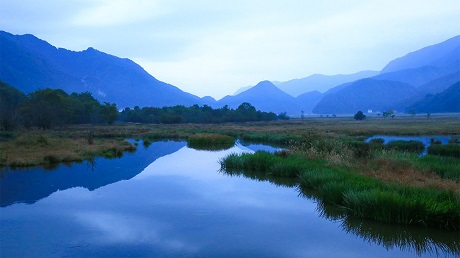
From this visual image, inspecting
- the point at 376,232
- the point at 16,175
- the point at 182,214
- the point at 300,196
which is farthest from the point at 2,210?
the point at 376,232

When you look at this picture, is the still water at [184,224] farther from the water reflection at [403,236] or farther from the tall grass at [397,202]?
the tall grass at [397,202]

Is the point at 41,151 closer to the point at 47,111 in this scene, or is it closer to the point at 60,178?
the point at 60,178

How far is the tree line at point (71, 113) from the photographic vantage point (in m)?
57.3

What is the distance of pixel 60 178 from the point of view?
21516mm

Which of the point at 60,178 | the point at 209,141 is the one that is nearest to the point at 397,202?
the point at 60,178

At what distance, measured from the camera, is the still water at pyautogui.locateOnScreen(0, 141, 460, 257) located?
10.3 meters

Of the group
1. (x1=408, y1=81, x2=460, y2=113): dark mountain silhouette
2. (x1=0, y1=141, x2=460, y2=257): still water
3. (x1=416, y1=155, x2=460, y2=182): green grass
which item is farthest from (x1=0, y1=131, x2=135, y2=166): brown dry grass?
(x1=408, y1=81, x2=460, y2=113): dark mountain silhouette

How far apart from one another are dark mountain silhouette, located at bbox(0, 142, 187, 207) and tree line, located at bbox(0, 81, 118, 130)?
1201 inches

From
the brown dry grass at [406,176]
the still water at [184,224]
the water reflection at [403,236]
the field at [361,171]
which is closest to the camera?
the still water at [184,224]

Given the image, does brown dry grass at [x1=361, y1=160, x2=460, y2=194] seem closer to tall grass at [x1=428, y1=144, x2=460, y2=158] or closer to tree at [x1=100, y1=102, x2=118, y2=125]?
tall grass at [x1=428, y1=144, x2=460, y2=158]

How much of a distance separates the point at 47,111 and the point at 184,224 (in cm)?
5416

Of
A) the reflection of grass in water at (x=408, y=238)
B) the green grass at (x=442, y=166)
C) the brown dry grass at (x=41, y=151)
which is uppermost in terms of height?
the brown dry grass at (x=41, y=151)

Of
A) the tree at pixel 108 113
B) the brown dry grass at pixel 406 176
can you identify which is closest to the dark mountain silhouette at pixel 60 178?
the brown dry grass at pixel 406 176

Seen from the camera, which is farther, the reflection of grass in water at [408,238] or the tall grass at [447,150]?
the tall grass at [447,150]
